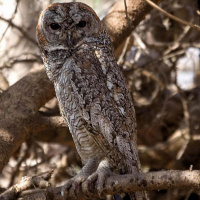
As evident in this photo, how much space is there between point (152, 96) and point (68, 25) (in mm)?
1686

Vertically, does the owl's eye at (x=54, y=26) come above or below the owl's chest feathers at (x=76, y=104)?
above

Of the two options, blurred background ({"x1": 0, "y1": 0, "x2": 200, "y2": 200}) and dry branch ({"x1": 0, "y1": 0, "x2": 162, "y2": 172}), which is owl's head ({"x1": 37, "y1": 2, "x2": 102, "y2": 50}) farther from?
blurred background ({"x1": 0, "y1": 0, "x2": 200, "y2": 200})

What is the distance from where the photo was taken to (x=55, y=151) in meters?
4.55

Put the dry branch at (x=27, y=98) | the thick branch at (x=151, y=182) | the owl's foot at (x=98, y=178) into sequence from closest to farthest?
1. the thick branch at (x=151, y=182)
2. the owl's foot at (x=98, y=178)
3. the dry branch at (x=27, y=98)

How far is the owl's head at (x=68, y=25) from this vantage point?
261 centimetres

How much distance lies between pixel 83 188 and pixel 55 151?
89.5 inches

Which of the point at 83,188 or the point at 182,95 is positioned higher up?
the point at 182,95

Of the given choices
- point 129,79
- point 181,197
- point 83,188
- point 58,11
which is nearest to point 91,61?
point 58,11

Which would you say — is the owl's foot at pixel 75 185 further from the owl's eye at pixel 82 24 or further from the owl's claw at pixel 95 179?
the owl's eye at pixel 82 24

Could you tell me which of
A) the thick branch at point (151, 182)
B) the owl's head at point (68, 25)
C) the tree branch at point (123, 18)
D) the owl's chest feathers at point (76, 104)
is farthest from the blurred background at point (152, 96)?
the thick branch at point (151, 182)

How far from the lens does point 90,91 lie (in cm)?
242

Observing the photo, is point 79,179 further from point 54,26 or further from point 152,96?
point 152,96

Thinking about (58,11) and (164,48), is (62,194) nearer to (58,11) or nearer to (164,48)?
(58,11)

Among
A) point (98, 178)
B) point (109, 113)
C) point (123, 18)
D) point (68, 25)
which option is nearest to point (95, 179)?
point (98, 178)
